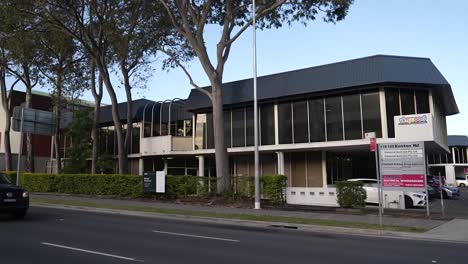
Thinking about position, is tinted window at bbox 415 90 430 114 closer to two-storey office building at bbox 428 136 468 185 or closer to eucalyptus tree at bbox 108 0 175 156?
eucalyptus tree at bbox 108 0 175 156

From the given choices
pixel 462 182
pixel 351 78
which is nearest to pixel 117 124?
pixel 351 78

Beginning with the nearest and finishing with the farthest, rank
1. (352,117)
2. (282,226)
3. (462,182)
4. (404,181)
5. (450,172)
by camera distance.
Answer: (282,226) → (404,181) → (352,117) → (462,182) → (450,172)

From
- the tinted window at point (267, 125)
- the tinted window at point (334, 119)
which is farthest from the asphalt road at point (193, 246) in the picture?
the tinted window at point (267, 125)

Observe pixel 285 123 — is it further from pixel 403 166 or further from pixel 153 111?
pixel 153 111

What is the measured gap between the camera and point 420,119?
2303 cm

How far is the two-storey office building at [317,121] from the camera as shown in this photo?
24141mm

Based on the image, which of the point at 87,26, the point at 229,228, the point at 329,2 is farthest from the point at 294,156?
the point at 87,26

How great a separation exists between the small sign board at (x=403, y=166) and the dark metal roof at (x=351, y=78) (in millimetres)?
6303

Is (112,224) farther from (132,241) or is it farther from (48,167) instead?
(48,167)

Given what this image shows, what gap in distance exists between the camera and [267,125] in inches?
1144

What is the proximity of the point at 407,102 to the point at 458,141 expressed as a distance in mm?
49432

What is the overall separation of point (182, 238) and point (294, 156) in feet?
60.2

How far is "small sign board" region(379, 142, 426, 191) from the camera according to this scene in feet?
58.1

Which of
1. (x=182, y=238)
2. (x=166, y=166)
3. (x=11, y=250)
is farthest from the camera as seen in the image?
(x=166, y=166)
